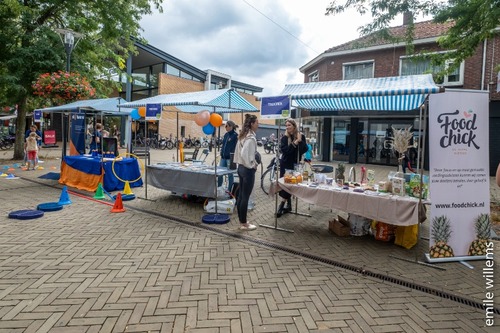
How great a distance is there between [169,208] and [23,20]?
11287 millimetres

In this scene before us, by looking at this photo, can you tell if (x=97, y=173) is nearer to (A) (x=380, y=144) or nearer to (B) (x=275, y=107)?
(B) (x=275, y=107)

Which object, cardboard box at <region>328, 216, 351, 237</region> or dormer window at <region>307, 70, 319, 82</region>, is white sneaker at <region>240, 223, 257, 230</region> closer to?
cardboard box at <region>328, 216, 351, 237</region>

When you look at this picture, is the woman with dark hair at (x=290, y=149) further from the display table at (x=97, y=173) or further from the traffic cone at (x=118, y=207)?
the display table at (x=97, y=173)

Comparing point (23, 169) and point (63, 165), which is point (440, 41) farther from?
point (23, 169)

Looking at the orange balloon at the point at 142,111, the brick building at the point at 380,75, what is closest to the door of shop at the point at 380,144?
the brick building at the point at 380,75

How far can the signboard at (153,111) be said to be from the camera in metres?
6.76

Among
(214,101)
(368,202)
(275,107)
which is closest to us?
(368,202)

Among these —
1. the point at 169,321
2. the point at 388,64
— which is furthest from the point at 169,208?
the point at 388,64

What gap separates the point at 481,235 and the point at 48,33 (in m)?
15.1

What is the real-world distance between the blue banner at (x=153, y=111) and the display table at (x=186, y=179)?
3.66ft

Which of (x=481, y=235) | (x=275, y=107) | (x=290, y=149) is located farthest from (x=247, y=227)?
(x=481, y=235)

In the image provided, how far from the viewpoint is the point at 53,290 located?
9.87 feet

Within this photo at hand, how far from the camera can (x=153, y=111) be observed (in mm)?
6816

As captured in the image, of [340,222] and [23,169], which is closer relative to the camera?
[340,222]
